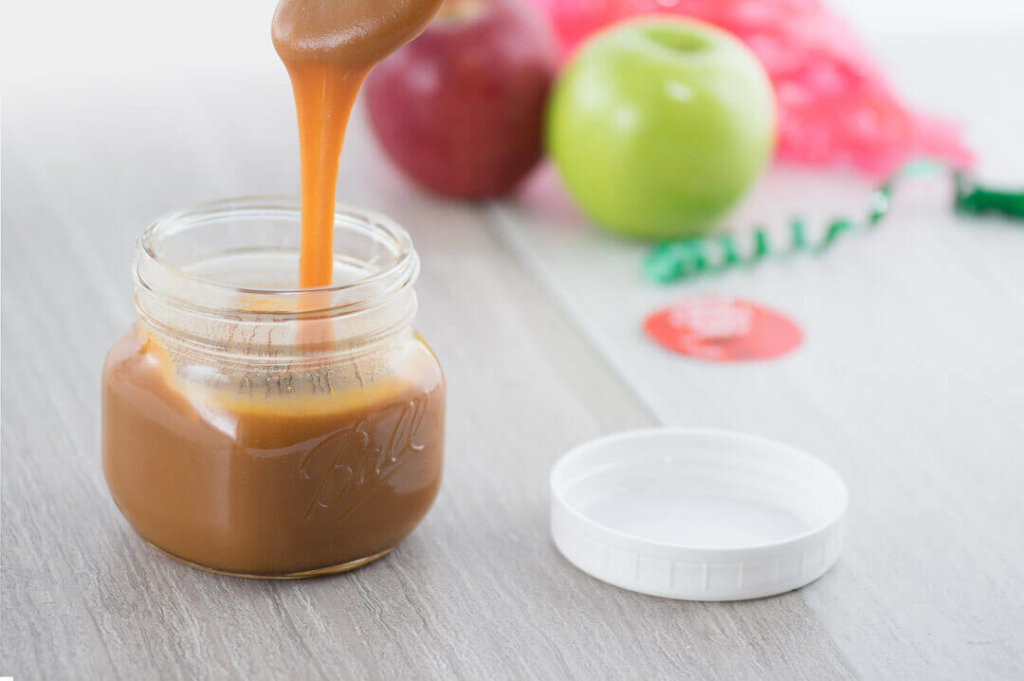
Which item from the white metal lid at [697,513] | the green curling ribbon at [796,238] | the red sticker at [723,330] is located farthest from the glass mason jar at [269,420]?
the green curling ribbon at [796,238]

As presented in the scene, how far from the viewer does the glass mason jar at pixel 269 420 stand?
771 mm

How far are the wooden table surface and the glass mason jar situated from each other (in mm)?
41

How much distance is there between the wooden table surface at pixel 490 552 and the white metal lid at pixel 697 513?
0.05ft

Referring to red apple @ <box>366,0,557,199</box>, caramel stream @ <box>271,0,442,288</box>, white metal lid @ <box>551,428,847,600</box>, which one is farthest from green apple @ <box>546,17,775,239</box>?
caramel stream @ <box>271,0,442,288</box>

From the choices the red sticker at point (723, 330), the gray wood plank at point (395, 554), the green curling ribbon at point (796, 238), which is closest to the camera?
the gray wood plank at point (395, 554)

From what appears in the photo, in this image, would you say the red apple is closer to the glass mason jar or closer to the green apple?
the green apple

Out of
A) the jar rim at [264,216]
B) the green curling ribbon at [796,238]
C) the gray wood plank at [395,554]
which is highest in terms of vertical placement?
the jar rim at [264,216]

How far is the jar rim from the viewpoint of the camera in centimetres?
78

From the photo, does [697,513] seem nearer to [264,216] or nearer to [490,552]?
[490,552]

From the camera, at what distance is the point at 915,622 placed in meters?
0.81

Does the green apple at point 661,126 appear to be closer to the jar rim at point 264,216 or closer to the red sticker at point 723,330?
the red sticker at point 723,330

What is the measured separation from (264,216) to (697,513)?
34cm

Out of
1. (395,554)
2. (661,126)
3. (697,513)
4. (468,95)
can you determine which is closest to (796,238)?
(661,126)

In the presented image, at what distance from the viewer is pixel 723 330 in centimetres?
121
